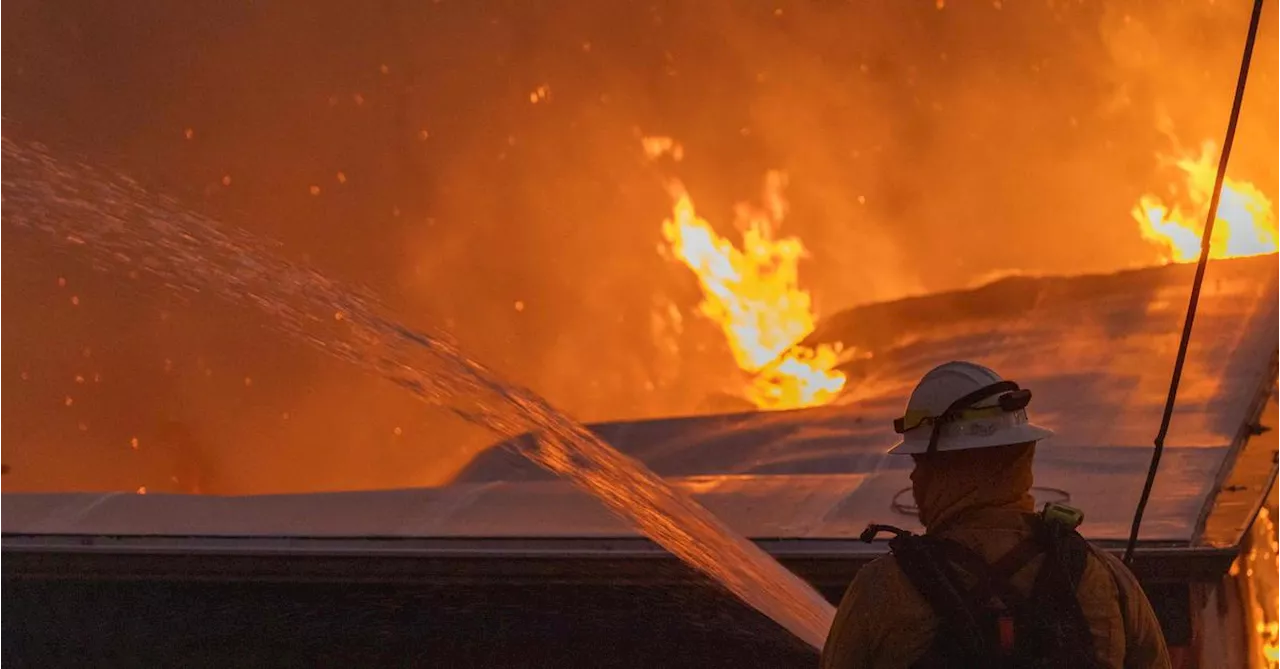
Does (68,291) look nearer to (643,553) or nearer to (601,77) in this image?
(601,77)

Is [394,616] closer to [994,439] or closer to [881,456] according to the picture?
[881,456]

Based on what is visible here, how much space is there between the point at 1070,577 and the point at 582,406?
34.6ft

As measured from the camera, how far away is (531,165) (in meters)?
11.7

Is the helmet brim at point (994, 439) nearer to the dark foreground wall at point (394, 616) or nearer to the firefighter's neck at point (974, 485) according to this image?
the firefighter's neck at point (974, 485)

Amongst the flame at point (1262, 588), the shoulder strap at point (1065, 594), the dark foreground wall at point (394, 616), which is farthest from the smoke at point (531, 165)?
the shoulder strap at point (1065, 594)

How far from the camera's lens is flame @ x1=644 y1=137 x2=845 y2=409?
1202cm

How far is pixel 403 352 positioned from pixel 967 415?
4.38 meters

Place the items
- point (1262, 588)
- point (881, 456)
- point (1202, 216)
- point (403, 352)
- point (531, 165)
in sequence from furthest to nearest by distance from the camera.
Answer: point (1202, 216)
point (531, 165)
point (403, 352)
point (881, 456)
point (1262, 588)

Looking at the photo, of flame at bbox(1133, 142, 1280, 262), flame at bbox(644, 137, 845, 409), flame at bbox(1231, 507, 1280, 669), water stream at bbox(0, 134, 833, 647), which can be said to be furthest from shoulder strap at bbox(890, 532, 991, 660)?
flame at bbox(644, 137, 845, 409)

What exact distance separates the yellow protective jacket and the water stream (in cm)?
108

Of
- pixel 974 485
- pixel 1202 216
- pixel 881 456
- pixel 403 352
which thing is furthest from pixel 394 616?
pixel 1202 216

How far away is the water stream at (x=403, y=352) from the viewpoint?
3121mm

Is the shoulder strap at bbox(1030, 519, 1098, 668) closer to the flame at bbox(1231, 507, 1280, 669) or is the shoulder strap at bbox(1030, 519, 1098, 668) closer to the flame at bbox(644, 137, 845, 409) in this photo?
the flame at bbox(1231, 507, 1280, 669)

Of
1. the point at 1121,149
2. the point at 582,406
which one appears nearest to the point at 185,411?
the point at 582,406
